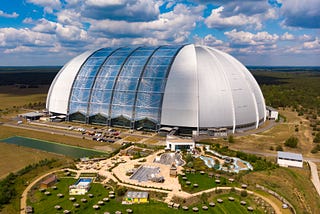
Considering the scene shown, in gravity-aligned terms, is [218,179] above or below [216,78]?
below

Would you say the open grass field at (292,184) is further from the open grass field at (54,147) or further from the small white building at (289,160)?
the open grass field at (54,147)

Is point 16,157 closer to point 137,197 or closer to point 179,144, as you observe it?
point 137,197

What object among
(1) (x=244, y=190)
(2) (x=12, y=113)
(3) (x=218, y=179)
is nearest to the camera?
(1) (x=244, y=190)

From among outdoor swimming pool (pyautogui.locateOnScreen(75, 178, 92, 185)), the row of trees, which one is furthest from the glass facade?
outdoor swimming pool (pyautogui.locateOnScreen(75, 178, 92, 185))

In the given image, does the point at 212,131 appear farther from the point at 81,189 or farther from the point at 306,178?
the point at 81,189

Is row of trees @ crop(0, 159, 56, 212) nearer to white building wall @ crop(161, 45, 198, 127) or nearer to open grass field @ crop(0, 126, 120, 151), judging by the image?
open grass field @ crop(0, 126, 120, 151)

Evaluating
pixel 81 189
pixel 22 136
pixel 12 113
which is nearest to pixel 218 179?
pixel 81 189
